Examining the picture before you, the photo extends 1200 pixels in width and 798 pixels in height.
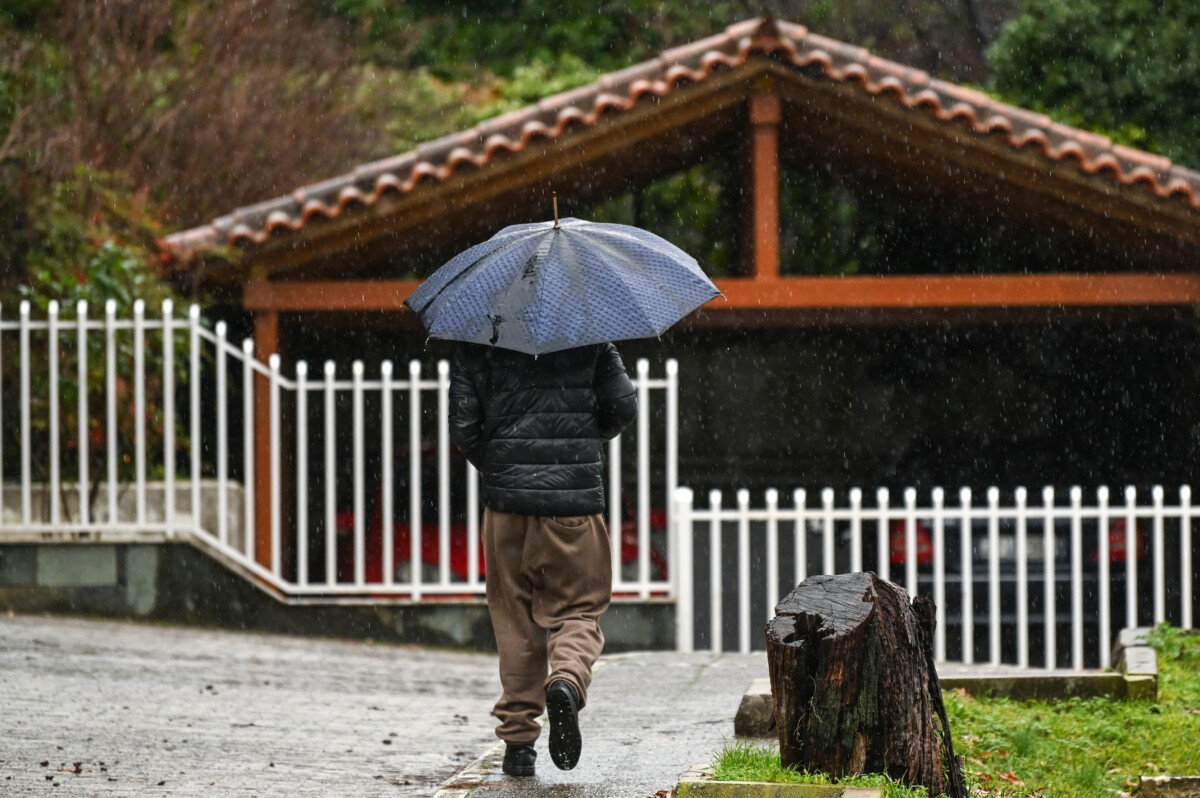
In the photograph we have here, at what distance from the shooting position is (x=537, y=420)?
4781 mm

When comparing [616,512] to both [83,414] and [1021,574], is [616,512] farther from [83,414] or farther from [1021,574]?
[83,414]

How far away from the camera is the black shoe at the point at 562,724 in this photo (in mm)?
4375

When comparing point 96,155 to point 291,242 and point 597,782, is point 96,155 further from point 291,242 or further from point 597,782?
point 597,782

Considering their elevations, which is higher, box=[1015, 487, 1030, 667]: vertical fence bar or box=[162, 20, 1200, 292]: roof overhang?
box=[162, 20, 1200, 292]: roof overhang

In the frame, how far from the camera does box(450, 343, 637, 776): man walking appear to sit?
187 inches

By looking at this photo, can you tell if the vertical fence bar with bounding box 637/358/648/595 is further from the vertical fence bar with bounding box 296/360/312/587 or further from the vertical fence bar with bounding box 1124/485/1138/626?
the vertical fence bar with bounding box 1124/485/1138/626

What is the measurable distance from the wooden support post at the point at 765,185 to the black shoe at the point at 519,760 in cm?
546

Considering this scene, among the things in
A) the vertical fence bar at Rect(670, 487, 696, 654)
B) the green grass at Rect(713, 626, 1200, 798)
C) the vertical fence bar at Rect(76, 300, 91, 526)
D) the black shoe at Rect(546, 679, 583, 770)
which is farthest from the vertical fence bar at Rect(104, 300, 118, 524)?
the black shoe at Rect(546, 679, 583, 770)

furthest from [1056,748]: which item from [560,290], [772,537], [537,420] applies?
[772,537]

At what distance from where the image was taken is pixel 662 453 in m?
14.9

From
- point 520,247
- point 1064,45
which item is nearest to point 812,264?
point 1064,45

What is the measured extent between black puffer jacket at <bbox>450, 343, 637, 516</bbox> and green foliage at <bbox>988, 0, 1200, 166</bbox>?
12091 mm

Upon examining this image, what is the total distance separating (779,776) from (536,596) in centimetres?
127

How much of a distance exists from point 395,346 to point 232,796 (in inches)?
370
